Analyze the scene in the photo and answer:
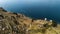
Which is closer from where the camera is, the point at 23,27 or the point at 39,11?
the point at 23,27

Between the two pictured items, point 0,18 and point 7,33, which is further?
point 0,18

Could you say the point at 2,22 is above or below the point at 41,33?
above

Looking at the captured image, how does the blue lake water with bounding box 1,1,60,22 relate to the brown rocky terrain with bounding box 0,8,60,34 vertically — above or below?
below

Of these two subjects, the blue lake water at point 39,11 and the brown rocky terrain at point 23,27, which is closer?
the brown rocky terrain at point 23,27

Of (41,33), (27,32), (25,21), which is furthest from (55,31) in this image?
(25,21)

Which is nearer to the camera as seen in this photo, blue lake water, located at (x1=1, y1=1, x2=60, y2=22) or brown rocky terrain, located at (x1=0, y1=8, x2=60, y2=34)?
brown rocky terrain, located at (x1=0, y1=8, x2=60, y2=34)

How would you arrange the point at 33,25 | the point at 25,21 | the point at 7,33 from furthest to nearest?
the point at 25,21
the point at 33,25
the point at 7,33

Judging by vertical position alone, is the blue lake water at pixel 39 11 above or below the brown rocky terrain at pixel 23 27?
below

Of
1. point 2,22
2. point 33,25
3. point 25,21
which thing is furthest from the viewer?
point 25,21

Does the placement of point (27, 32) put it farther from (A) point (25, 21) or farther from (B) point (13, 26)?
(A) point (25, 21)

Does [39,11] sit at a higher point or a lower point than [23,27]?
lower

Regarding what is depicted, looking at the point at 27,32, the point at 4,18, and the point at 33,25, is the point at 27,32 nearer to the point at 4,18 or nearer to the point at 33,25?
the point at 33,25
